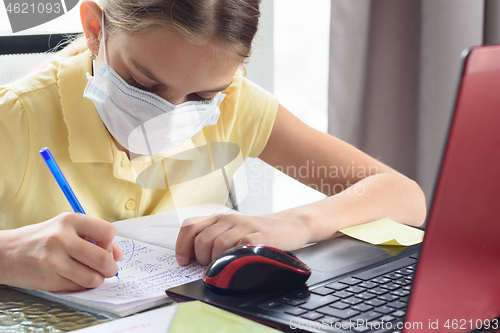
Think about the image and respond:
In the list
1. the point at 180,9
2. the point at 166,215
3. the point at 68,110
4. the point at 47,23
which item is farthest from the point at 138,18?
the point at 47,23

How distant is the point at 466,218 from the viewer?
0.30 m

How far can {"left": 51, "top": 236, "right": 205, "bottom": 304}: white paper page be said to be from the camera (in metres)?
0.46

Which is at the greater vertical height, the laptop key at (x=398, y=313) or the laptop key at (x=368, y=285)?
the laptop key at (x=398, y=313)

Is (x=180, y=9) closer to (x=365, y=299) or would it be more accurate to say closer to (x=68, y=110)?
(x=68, y=110)

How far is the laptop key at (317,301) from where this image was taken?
41 centimetres

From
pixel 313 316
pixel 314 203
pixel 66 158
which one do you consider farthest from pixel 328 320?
pixel 66 158

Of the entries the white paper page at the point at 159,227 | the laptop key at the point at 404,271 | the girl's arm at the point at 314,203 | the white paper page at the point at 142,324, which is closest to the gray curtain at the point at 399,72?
the girl's arm at the point at 314,203

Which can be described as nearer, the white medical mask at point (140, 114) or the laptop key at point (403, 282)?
the laptop key at point (403, 282)

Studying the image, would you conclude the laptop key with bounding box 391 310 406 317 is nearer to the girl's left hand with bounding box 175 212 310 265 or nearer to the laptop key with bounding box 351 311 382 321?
the laptop key with bounding box 351 311 382 321

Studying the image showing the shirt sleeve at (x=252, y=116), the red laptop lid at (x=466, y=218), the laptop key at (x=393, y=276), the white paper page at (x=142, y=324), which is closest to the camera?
the red laptop lid at (x=466, y=218)

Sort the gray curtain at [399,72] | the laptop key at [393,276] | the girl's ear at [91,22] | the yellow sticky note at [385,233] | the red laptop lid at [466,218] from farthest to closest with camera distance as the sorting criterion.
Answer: the gray curtain at [399,72], the girl's ear at [91,22], the yellow sticky note at [385,233], the laptop key at [393,276], the red laptop lid at [466,218]

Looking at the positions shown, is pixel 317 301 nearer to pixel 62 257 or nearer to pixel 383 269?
pixel 383 269

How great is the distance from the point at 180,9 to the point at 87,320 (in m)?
0.43

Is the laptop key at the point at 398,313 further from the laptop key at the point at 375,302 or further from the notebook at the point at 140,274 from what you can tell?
the notebook at the point at 140,274
